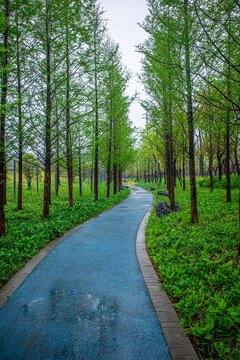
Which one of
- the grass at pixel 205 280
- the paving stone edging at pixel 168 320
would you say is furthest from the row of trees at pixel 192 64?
the paving stone edging at pixel 168 320

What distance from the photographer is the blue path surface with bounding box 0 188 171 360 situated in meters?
2.22

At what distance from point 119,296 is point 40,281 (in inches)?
66.8

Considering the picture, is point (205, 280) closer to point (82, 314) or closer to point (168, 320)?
point (168, 320)

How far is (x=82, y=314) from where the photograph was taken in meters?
2.78

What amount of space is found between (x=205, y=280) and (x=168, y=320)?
1.13m

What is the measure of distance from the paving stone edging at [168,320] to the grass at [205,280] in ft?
0.34

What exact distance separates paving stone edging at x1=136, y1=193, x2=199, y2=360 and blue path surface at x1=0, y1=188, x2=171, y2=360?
9 cm

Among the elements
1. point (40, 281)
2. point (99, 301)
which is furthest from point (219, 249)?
point (40, 281)

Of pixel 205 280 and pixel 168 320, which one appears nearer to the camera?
pixel 168 320

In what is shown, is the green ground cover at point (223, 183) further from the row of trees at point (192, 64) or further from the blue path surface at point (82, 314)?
the blue path surface at point (82, 314)

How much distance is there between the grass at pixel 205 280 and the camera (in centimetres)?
228

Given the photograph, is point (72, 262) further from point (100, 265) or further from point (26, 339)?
point (26, 339)

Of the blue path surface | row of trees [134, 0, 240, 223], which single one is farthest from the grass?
row of trees [134, 0, 240, 223]

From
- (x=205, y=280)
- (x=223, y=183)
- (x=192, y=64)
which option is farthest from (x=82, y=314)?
(x=223, y=183)
